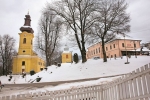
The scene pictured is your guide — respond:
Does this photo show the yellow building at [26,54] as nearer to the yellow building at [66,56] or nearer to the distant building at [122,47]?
the yellow building at [66,56]

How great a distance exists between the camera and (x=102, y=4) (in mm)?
24109

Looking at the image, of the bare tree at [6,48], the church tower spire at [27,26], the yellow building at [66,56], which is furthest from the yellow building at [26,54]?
the yellow building at [66,56]

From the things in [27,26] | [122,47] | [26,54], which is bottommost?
[26,54]

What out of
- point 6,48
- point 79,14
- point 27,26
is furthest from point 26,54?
point 79,14

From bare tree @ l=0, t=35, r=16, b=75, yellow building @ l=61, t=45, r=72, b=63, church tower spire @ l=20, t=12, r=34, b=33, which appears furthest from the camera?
yellow building @ l=61, t=45, r=72, b=63

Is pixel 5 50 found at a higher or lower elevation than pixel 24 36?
lower

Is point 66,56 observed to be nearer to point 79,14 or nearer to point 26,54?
point 26,54

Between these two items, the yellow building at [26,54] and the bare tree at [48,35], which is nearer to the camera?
the bare tree at [48,35]

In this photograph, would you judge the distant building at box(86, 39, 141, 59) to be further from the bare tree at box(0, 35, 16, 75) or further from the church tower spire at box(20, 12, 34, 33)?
the bare tree at box(0, 35, 16, 75)

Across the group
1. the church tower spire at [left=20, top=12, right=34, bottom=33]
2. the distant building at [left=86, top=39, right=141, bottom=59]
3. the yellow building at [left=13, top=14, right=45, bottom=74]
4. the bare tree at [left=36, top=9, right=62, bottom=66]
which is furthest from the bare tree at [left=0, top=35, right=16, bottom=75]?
the distant building at [left=86, top=39, right=141, bottom=59]

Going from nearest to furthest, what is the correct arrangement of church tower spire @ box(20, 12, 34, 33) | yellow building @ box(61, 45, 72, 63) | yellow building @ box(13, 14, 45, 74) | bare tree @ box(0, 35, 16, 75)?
1. bare tree @ box(0, 35, 16, 75)
2. yellow building @ box(13, 14, 45, 74)
3. church tower spire @ box(20, 12, 34, 33)
4. yellow building @ box(61, 45, 72, 63)

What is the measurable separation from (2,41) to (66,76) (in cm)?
3564

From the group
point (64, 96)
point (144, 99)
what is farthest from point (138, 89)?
point (64, 96)

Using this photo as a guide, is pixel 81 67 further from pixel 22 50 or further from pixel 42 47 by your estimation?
pixel 22 50
